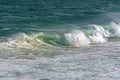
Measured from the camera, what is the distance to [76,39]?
937 inches

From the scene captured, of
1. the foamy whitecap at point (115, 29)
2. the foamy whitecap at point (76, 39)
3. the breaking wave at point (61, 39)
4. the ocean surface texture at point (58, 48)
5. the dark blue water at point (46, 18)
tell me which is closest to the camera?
the ocean surface texture at point (58, 48)

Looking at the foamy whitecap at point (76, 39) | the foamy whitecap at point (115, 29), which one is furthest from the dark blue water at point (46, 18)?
the foamy whitecap at point (76, 39)

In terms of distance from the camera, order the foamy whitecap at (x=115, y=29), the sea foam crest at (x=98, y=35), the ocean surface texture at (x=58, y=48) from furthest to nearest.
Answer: the foamy whitecap at (x=115, y=29) < the sea foam crest at (x=98, y=35) < the ocean surface texture at (x=58, y=48)

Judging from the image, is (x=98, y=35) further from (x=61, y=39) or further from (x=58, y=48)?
(x=58, y=48)

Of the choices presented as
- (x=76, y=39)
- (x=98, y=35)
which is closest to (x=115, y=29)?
(x=98, y=35)

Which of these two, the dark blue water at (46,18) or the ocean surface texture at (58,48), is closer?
the ocean surface texture at (58,48)

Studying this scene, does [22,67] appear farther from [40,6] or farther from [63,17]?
[40,6]

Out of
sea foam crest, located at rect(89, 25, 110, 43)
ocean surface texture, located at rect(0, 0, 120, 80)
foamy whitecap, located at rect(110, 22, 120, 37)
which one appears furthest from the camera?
foamy whitecap, located at rect(110, 22, 120, 37)

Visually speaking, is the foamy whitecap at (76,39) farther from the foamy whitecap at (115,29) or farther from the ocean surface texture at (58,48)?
the foamy whitecap at (115,29)

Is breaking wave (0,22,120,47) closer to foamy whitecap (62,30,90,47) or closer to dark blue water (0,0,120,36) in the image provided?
foamy whitecap (62,30,90,47)

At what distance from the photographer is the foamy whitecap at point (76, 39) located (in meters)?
23.1

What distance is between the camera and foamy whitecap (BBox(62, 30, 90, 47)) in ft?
75.9

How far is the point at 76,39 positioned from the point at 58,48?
2.05 meters

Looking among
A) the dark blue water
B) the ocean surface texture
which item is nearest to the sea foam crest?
the ocean surface texture
